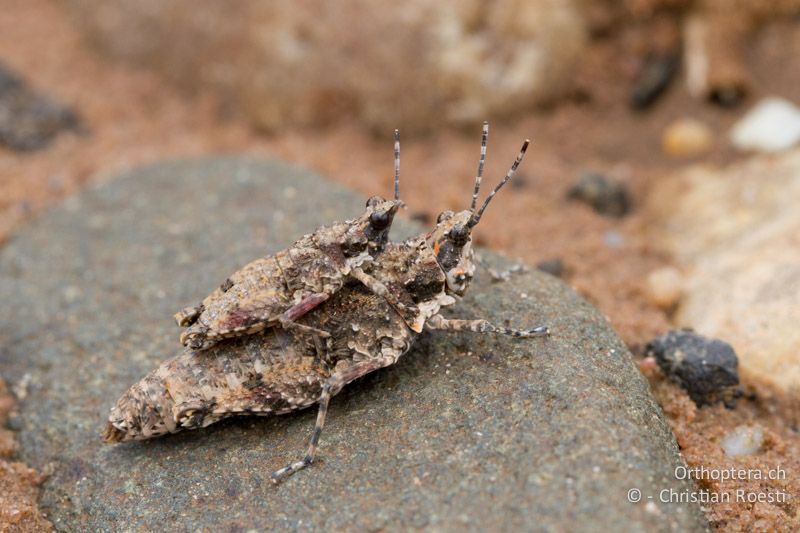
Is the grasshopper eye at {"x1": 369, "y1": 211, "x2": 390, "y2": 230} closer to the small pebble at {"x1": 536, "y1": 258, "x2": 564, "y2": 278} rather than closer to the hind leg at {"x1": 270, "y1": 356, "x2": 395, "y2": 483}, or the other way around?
the hind leg at {"x1": 270, "y1": 356, "x2": 395, "y2": 483}

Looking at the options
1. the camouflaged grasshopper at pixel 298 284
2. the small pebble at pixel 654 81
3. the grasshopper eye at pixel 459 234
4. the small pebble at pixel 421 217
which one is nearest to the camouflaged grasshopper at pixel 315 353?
the grasshopper eye at pixel 459 234

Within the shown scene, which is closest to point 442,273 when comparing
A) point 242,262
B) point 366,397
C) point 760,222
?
point 366,397

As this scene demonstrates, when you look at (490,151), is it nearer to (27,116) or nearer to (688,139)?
Answer: (688,139)

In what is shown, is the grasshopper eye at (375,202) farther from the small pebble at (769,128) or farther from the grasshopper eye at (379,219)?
the small pebble at (769,128)

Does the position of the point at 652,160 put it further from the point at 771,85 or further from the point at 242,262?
the point at 242,262

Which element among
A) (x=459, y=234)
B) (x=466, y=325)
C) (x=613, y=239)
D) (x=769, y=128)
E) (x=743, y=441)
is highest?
(x=769, y=128)

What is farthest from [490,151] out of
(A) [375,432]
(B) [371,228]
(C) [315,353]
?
(A) [375,432]
